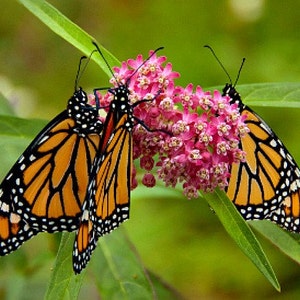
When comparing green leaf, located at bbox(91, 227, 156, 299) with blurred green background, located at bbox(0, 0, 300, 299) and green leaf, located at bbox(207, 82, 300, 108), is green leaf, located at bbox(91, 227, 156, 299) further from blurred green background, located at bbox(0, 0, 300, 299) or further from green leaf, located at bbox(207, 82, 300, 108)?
blurred green background, located at bbox(0, 0, 300, 299)

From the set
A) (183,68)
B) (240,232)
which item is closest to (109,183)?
(240,232)

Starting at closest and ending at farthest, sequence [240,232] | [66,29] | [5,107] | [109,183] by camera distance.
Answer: [240,232] < [109,183] < [66,29] < [5,107]

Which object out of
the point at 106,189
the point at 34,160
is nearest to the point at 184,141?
the point at 106,189

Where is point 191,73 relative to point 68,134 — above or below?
above

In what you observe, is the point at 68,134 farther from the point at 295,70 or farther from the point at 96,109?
the point at 295,70

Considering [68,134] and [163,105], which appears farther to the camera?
[68,134]

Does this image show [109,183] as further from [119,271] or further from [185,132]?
[119,271]
